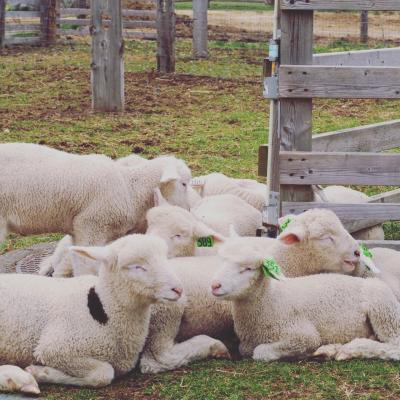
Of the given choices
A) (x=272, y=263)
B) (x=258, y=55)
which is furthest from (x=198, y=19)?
(x=272, y=263)

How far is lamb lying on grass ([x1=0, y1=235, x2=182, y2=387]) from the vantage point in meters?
5.36

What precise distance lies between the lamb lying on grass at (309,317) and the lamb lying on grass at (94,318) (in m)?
0.53

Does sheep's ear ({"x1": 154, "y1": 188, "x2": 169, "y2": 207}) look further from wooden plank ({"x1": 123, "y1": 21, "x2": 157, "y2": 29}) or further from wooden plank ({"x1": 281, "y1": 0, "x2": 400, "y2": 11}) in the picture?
wooden plank ({"x1": 123, "y1": 21, "x2": 157, "y2": 29})

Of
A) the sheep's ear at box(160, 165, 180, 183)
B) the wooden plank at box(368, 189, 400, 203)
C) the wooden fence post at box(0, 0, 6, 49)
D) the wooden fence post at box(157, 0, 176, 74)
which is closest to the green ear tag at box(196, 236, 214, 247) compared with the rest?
the sheep's ear at box(160, 165, 180, 183)

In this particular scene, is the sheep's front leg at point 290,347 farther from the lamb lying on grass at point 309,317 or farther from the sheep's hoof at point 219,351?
the sheep's hoof at point 219,351

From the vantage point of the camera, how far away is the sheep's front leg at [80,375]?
535cm

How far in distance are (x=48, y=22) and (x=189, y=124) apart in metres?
10.4

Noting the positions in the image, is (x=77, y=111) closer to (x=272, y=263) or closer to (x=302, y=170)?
(x=302, y=170)

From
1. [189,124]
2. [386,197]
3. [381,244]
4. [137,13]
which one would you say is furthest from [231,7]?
[381,244]

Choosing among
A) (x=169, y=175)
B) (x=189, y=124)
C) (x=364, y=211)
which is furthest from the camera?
(x=189, y=124)

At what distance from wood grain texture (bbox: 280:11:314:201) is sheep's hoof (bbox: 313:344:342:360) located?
5.89 ft

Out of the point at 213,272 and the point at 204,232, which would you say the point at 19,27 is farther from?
the point at 213,272

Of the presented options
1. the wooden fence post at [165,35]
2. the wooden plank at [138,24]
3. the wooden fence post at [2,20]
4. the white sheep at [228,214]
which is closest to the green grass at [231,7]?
the wooden plank at [138,24]

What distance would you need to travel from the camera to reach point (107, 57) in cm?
1364
